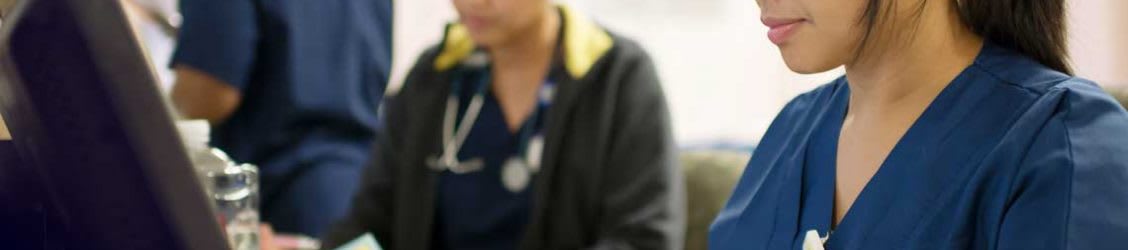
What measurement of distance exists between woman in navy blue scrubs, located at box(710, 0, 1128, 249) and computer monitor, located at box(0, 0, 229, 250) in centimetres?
53

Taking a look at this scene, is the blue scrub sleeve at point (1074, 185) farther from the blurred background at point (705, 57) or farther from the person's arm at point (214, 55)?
the blurred background at point (705, 57)

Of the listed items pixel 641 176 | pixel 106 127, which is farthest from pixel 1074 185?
pixel 641 176

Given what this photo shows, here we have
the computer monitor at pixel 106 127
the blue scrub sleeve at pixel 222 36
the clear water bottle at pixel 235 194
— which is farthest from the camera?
the blue scrub sleeve at pixel 222 36

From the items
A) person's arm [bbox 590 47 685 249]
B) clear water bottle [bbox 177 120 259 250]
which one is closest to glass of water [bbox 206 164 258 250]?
clear water bottle [bbox 177 120 259 250]

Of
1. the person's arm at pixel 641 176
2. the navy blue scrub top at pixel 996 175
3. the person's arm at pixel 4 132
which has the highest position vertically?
the person's arm at pixel 4 132

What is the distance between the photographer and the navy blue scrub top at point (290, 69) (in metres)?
2.26

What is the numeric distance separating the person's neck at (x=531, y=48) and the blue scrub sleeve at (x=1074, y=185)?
4.13ft

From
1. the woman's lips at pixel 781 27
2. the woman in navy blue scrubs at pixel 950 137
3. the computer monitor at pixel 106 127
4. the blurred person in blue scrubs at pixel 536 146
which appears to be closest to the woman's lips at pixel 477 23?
the blurred person in blue scrubs at pixel 536 146

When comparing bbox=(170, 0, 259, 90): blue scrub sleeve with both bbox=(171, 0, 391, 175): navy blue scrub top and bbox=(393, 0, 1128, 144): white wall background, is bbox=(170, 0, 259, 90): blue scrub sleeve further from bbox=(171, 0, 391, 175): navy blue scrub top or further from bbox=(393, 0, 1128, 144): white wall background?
bbox=(393, 0, 1128, 144): white wall background

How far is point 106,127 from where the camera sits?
0.55 metres

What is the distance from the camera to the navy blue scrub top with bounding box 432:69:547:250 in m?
2.05

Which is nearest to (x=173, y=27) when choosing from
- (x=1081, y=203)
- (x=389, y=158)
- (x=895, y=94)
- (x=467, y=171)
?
(x=389, y=158)

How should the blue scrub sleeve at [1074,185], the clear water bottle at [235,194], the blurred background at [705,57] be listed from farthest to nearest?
the blurred background at [705,57] → the clear water bottle at [235,194] → the blue scrub sleeve at [1074,185]

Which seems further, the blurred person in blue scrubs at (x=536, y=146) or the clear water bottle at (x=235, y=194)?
the blurred person in blue scrubs at (x=536, y=146)
